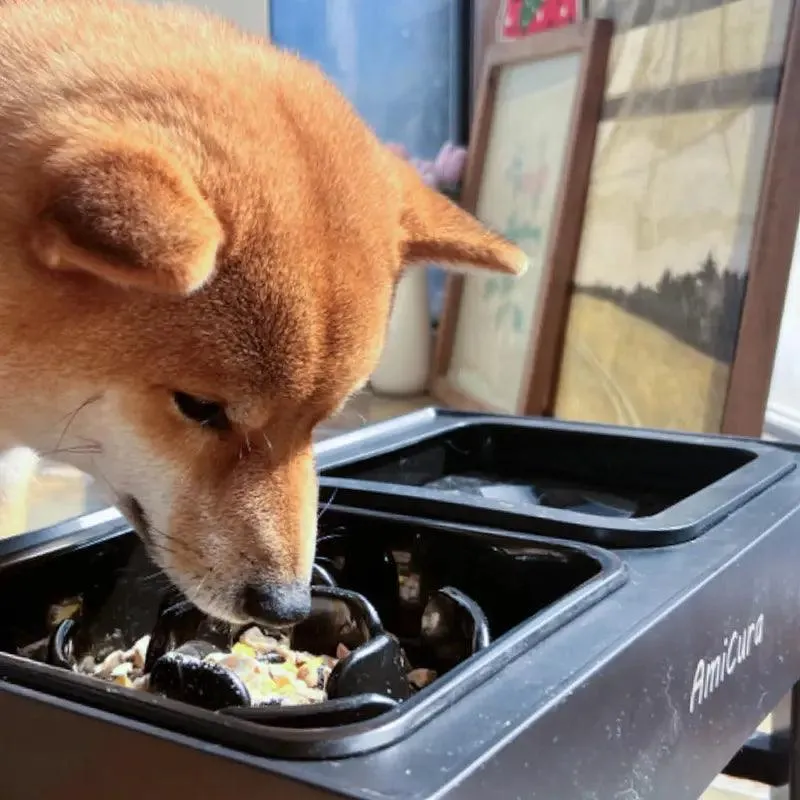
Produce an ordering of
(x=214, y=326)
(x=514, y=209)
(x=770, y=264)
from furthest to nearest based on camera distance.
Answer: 1. (x=514, y=209)
2. (x=770, y=264)
3. (x=214, y=326)

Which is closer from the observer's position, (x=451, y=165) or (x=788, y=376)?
(x=788, y=376)

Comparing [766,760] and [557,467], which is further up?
[557,467]

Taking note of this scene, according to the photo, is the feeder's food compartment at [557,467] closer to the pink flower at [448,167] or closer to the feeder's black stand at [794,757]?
the feeder's black stand at [794,757]

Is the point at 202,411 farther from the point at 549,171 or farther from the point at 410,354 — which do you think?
the point at 410,354

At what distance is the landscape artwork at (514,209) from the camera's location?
7.97ft

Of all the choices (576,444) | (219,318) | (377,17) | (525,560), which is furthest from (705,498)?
(377,17)

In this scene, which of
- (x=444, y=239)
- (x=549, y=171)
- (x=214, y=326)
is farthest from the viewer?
(x=549, y=171)

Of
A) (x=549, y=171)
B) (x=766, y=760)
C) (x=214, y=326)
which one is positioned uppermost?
(x=549, y=171)

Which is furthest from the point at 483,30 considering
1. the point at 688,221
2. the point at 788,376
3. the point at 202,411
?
the point at 202,411

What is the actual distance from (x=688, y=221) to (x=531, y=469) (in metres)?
1.00

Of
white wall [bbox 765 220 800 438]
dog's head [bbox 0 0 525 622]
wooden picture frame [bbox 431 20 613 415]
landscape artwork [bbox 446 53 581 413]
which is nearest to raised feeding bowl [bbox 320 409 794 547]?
dog's head [bbox 0 0 525 622]

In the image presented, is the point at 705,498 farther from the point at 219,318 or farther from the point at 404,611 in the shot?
the point at 219,318

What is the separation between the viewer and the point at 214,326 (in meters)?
0.72

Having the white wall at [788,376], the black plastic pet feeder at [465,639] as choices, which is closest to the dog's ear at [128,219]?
the black plastic pet feeder at [465,639]
